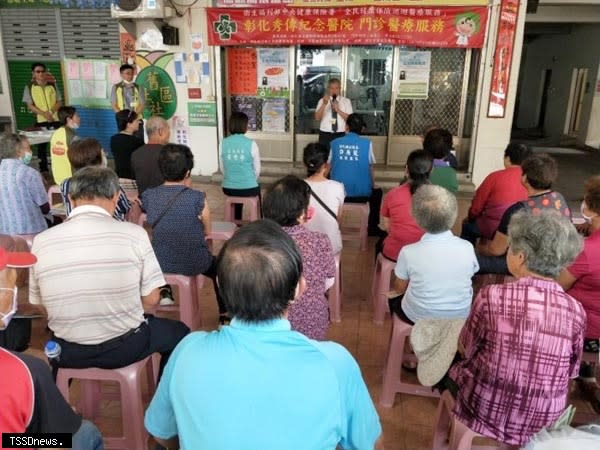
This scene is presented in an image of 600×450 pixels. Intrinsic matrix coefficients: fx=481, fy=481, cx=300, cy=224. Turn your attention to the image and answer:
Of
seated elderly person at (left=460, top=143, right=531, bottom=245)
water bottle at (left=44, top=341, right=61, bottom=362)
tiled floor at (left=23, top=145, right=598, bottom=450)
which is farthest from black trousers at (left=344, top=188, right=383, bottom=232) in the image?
water bottle at (left=44, top=341, right=61, bottom=362)

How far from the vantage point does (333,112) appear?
18.8ft

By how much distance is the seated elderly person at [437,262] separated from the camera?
2051 mm

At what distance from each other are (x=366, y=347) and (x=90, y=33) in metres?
5.93

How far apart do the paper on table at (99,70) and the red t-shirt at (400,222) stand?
5307 mm

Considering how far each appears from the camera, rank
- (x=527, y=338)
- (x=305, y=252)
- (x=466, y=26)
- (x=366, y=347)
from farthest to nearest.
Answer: (x=466, y=26)
(x=366, y=347)
(x=305, y=252)
(x=527, y=338)

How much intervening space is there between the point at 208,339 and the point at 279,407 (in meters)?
0.21

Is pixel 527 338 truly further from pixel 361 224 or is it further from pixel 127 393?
pixel 361 224

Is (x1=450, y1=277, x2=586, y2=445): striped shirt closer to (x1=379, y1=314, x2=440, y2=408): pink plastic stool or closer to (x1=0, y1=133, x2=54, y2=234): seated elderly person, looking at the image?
(x1=379, y1=314, x2=440, y2=408): pink plastic stool

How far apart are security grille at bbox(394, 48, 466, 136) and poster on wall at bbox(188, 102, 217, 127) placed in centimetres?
245

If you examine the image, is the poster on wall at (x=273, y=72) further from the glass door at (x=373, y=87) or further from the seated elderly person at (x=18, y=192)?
the seated elderly person at (x=18, y=192)

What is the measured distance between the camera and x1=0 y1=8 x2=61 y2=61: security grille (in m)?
6.58

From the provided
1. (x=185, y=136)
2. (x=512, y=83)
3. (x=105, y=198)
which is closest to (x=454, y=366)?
(x=105, y=198)

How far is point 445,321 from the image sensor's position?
1.85 m

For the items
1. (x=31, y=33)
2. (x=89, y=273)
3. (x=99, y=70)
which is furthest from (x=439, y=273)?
(x=31, y=33)
